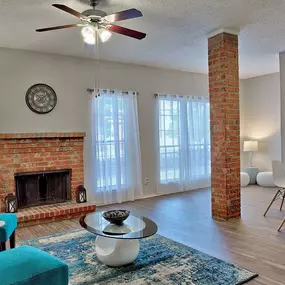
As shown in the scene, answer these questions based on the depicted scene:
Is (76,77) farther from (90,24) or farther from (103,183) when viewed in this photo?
(90,24)

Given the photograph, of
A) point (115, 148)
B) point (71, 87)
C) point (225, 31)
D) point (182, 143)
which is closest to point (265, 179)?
point (182, 143)

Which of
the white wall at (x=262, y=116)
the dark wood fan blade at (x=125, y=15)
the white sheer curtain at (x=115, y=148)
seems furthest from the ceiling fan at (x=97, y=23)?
the white wall at (x=262, y=116)

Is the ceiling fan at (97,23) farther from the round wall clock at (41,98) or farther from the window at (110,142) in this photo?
the window at (110,142)

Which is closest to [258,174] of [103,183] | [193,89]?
[193,89]

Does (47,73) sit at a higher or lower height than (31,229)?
higher

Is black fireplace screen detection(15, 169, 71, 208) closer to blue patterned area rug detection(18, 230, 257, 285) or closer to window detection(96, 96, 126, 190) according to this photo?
window detection(96, 96, 126, 190)

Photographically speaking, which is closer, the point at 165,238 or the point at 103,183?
the point at 165,238

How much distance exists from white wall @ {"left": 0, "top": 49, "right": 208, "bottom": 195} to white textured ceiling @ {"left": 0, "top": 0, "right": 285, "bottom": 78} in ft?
0.73

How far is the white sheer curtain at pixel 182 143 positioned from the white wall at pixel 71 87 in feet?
0.71

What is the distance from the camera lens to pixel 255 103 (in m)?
7.21

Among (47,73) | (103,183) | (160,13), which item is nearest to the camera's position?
(160,13)

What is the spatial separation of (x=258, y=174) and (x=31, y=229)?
4.87 metres

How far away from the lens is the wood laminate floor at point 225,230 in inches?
107

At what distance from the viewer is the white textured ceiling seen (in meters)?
3.10
